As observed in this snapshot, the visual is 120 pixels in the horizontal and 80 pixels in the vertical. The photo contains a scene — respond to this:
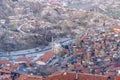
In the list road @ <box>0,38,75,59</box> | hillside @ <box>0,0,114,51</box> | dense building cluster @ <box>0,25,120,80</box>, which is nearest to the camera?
dense building cluster @ <box>0,25,120,80</box>

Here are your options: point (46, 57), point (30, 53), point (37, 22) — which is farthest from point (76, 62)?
point (37, 22)

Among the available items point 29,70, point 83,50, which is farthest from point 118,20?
point 29,70

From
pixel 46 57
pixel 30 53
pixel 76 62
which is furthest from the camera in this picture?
pixel 30 53

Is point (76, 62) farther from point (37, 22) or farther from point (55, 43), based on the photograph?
point (37, 22)

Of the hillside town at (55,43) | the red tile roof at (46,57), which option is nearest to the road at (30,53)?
the hillside town at (55,43)

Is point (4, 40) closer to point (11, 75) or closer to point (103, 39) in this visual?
point (103, 39)

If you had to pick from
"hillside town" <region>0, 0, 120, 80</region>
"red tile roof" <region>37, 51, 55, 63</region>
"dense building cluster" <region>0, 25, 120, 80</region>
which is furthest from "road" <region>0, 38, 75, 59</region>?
"dense building cluster" <region>0, 25, 120, 80</region>

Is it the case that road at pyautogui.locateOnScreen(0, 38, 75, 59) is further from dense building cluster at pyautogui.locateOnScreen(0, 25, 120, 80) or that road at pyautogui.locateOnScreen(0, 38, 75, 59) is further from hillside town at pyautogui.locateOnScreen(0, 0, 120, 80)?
dense building cluster at pyautogui.locateOnScreen(0, 25, 120, 80)

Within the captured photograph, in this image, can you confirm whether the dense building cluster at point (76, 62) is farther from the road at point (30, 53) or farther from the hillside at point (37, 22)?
the hillside at point (37, 22)
